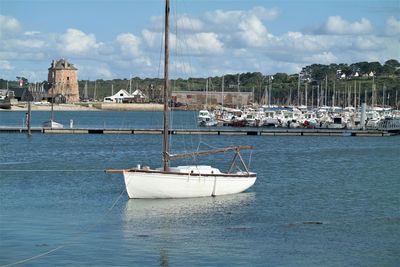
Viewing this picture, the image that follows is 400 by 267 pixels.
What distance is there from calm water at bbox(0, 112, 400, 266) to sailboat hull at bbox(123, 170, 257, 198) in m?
0.54

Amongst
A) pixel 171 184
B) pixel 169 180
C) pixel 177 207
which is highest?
pixel 169 180

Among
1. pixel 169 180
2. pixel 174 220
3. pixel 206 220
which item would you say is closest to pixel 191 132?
pixel 169 180

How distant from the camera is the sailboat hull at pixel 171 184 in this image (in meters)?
42.5

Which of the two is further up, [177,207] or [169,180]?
[169,180]

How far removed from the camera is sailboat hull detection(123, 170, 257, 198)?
42.5m

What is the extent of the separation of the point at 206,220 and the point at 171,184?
5015 millimetres

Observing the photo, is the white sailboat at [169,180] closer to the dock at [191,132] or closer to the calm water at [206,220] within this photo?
the calm water at [206,220]

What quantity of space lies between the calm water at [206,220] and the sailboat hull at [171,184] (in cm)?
54

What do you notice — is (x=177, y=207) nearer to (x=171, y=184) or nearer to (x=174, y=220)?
(x=171, y=184)

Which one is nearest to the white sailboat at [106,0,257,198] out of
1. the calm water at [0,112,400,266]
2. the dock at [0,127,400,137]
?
the calm water at [0,112,400,266]

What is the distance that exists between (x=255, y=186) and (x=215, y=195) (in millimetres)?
7884

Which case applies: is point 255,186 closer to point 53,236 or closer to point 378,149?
point 53,236

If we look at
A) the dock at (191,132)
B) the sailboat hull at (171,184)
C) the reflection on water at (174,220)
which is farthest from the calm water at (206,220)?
the dock at (191,132)

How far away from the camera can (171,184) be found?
43062 millimetres
